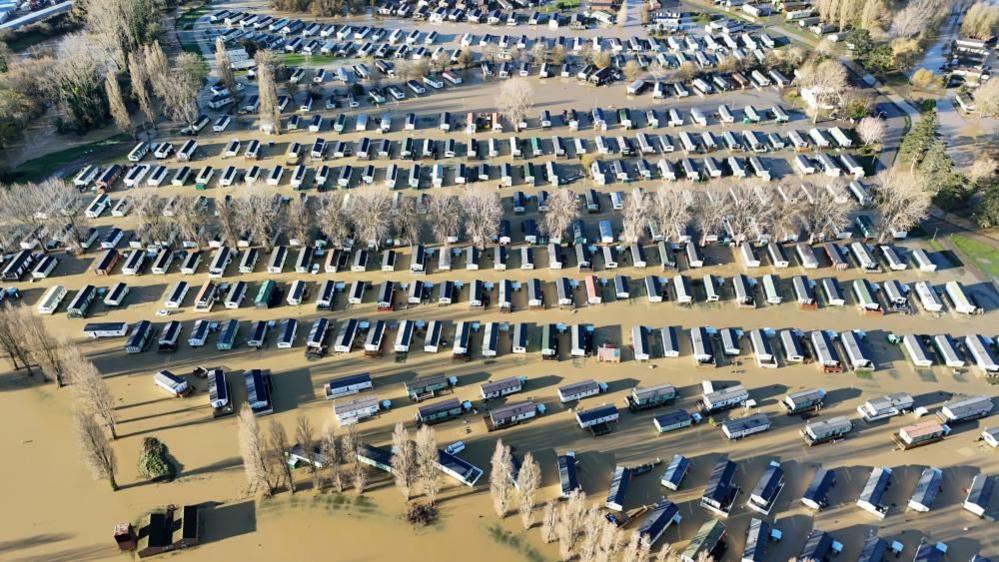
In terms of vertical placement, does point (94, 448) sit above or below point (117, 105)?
below

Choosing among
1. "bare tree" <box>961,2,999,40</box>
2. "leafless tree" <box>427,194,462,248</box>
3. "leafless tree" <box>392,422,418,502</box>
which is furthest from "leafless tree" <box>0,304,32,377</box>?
"bare tree" <box>961,2,999,40</box>

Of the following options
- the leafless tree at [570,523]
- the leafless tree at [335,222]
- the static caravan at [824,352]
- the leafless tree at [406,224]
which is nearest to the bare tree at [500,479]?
the leafless tree at [570,523]

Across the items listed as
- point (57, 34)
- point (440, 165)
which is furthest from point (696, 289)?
point (57, 34)

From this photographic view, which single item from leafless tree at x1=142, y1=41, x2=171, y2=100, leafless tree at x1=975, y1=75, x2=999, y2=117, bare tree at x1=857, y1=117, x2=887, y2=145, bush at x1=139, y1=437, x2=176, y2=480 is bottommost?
bush at x1=139, y1=437, x2=176, y2=480

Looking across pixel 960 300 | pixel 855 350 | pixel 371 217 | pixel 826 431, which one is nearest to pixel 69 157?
pixel 371 217

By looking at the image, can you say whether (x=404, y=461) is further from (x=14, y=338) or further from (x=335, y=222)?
(x=14, y=338)

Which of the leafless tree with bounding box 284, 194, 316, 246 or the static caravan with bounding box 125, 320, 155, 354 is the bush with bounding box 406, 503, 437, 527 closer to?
the static caravan with bounding box 125, 320, 155, 354

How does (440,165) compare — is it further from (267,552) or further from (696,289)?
(267,552)
